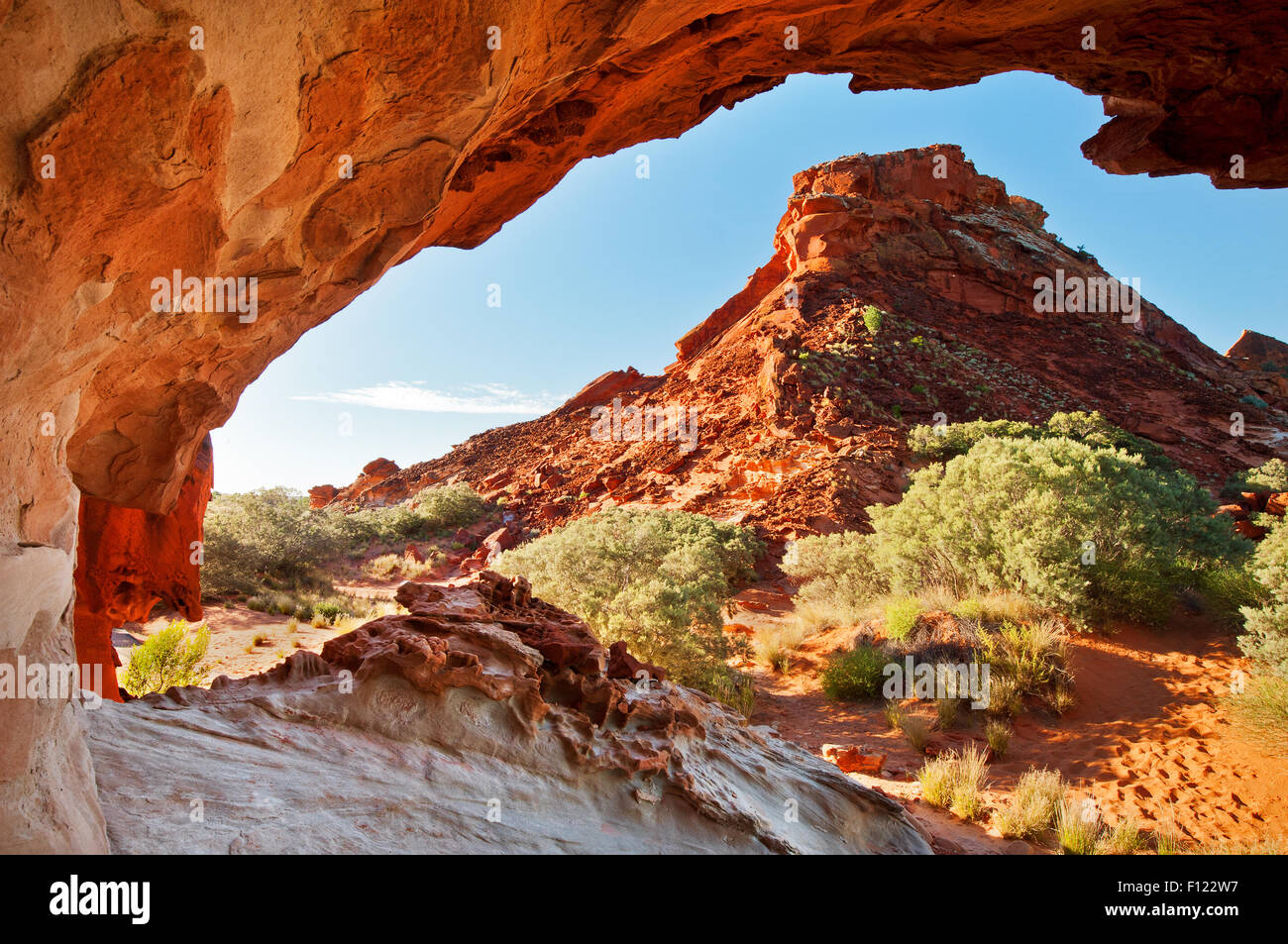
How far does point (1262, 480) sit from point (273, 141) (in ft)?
83.3

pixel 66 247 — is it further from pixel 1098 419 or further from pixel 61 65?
pixel 1098 419

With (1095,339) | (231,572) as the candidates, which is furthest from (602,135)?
(1095,339)

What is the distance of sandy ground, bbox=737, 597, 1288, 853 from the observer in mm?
5922

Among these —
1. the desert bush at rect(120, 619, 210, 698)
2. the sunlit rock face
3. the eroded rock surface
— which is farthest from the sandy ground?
the desert bush at rect(120, 619, 210, 698)

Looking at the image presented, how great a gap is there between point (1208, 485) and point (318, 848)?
2864cm

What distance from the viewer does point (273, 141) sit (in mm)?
2764

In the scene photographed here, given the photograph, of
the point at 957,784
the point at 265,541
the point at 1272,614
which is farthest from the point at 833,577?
the point at 265,541

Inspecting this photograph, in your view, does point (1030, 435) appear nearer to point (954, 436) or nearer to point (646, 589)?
point (954, 436)

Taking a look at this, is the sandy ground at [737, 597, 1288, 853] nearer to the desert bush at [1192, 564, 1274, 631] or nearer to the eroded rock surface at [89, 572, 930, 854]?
the desert bush at [1192, 564, 1274, 631]

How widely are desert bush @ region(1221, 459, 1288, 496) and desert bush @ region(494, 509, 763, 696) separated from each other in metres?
16.4

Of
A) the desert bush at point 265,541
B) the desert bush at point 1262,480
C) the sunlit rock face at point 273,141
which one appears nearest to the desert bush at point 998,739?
the sunlit rock face at point 273,141

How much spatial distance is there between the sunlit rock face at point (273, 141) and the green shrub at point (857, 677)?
7.01m

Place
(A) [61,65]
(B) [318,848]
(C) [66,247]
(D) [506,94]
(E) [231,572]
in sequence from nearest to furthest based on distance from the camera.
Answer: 1. (A) [61,65]
2. (C) [66,247]
3. (B) [318,848]
4. (D) [506,94]
5. (E) [231,572]

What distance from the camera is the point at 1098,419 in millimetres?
23938
